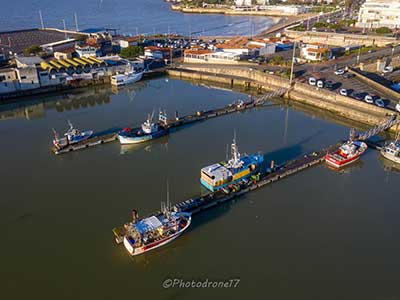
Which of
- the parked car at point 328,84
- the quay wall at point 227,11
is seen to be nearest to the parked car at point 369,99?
the parked car at point 328,84

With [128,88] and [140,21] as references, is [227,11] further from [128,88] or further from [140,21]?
[128,88]

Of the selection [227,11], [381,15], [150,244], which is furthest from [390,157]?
[227,11]

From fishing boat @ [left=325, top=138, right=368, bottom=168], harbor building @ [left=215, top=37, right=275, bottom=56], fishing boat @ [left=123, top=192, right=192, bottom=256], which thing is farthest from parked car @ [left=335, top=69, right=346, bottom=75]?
fishing boat @ [left=123, top=192, right=192, bottom=256]

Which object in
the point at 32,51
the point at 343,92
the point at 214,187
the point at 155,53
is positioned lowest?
the point at 214,187

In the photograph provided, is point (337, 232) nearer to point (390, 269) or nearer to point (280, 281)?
point (390, 269)

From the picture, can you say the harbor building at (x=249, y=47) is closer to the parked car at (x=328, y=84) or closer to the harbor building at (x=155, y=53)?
the harbor building at (x=155, y=53)

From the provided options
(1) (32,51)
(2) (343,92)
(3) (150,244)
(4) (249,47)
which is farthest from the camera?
(1) (32,51)

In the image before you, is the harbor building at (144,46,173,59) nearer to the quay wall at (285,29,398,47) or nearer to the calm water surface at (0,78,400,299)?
the calm water surface at (0,78,400,299)
